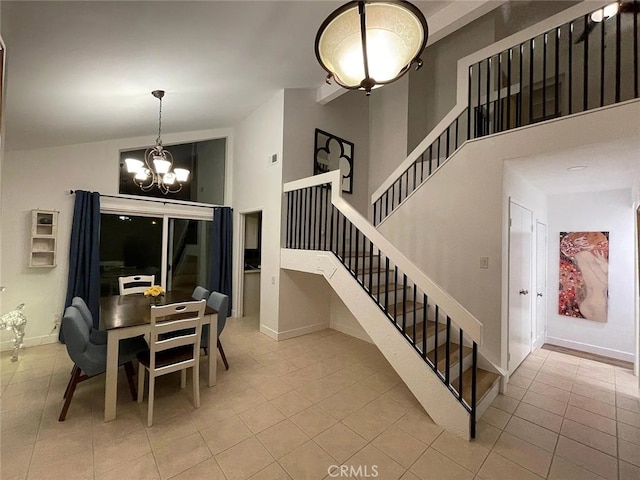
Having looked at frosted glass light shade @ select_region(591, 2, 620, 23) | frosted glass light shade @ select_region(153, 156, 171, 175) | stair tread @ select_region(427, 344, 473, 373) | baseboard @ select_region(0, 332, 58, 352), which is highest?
frosted glass light shade @ select_region(591, 2, 620, 23)

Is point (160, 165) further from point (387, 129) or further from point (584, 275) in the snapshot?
point (584, 275)

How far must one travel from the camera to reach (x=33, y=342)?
3779 mm

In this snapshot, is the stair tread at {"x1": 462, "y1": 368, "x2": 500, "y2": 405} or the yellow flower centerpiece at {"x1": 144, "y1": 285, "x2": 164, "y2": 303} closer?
the stair tread at {"x1": 462, "y1": 368, "x2": 500, "y2": 405}

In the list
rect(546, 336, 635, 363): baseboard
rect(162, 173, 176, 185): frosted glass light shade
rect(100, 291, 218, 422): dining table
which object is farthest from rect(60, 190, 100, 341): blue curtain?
rect(546, 336, 635, 363): baseboard

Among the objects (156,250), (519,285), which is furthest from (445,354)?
(156,250)

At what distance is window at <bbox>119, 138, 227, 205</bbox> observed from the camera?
16.5 feet

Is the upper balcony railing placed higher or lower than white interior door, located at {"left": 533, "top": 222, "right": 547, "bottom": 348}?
higher

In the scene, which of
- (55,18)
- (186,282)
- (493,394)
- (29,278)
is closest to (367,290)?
(493,394)

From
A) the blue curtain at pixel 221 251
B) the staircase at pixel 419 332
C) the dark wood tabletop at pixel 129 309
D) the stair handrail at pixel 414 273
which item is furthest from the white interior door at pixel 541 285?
the blue curtain at pixel 221 251

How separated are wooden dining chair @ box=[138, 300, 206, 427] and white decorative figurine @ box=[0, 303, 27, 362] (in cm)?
226

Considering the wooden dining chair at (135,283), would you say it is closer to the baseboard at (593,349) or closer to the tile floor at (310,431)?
the tile floor at (310,431)

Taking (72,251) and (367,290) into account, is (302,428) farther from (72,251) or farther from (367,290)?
(72,251)

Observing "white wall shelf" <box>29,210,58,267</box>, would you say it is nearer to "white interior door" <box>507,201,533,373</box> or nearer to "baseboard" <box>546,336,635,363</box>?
"white interior door" <box>507,201,533,373</box>

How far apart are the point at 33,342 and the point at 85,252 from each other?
138 centimetres
